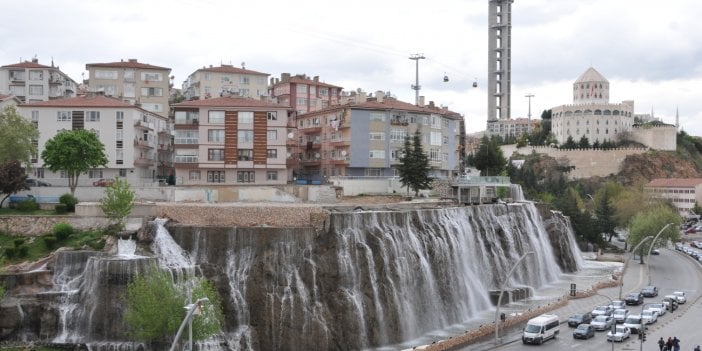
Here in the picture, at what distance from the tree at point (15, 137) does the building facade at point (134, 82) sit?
3257 cm

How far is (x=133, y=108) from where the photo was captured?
80.0 meters

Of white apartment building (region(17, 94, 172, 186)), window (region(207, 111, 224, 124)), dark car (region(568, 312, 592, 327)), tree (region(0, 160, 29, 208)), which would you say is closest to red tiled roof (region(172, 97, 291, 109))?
window (region(207, 111, 224, 124))

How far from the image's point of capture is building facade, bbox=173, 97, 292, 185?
78.7 metres

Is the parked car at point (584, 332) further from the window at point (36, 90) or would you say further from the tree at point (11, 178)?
the window at point (36, 90)

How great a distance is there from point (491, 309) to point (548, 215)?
36780 mm

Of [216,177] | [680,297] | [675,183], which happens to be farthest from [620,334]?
[675,183]

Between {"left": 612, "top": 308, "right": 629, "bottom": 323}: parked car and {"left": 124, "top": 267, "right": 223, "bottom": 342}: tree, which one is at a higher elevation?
{"left": 124, "top": 267, "right": 223, "bottom": 342}: tree

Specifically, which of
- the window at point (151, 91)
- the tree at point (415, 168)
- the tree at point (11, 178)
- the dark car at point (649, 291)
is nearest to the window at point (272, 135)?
the tree at point (415, 168)

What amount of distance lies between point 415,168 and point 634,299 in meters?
26.1

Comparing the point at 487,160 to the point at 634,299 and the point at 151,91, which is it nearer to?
the point at 151,91

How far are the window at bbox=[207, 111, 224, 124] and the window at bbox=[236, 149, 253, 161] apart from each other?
11.5ft

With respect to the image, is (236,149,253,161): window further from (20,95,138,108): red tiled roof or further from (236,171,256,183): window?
(20,95,138,108): red tiled roof

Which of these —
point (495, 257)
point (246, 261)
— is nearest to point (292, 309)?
point (246, 261)

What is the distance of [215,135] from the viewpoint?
79.0 m
